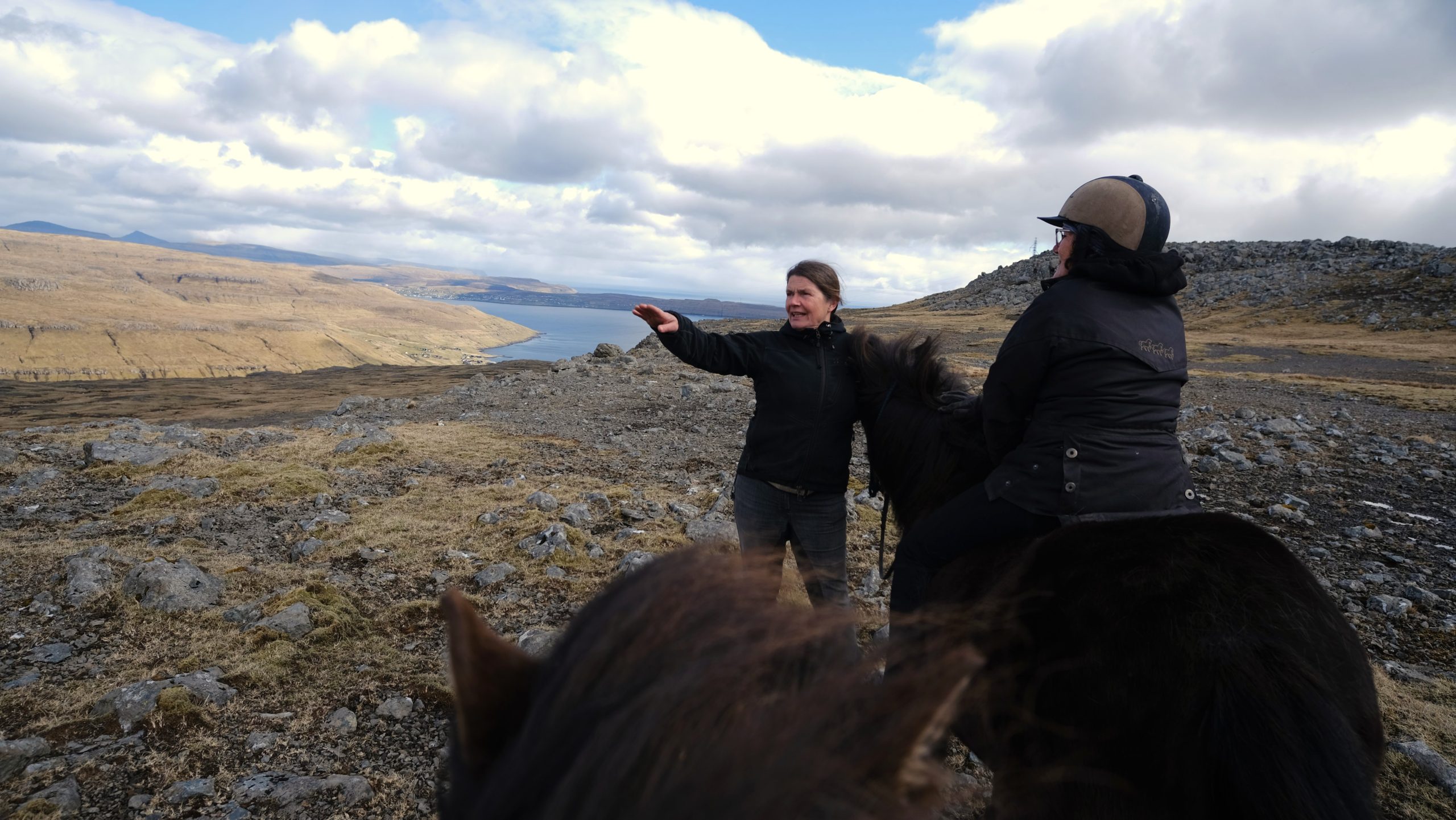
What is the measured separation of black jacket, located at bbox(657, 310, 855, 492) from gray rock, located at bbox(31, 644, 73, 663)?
3864 mm

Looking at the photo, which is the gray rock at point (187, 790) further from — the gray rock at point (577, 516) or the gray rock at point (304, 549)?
the gray rock at point (577, 516)

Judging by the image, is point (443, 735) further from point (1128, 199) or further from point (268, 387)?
point (268, 387)

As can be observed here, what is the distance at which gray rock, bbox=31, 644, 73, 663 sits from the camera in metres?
3.73

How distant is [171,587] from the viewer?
4402 millimetres

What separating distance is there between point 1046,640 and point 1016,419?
87cm

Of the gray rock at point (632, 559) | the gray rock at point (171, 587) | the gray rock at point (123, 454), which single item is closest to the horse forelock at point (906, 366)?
→ the gray rock at point (632, 559)

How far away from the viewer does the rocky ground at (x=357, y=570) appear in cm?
301

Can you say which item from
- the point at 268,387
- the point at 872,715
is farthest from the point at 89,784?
the point at 268,387

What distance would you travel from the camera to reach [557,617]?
463cm

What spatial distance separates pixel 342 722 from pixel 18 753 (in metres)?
1.19

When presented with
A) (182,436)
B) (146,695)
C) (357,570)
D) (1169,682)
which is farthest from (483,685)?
(182,436)

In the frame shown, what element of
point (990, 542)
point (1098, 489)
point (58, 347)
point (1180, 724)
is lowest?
point (58, 347)

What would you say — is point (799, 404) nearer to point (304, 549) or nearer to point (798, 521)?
point (798, 521)

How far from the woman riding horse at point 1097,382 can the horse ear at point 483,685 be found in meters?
1.83
